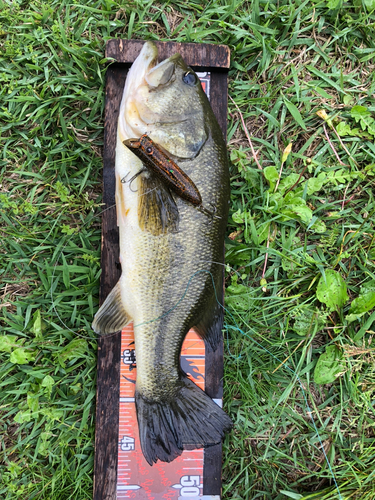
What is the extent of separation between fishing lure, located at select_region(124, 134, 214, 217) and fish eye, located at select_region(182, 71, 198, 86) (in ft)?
1.57

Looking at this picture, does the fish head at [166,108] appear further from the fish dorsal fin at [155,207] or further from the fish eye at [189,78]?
the fish dorsal fin at [155,207]

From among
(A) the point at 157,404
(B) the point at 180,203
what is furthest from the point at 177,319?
(B) the point at 180,203

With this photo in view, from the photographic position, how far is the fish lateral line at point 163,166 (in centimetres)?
198

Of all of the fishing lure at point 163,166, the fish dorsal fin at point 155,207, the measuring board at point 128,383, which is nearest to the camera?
the fishing lure at point 163,166

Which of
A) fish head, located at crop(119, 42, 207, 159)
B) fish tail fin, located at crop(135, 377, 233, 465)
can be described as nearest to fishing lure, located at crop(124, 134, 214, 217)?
fish head, located at crop(119, 42, 207, 159)

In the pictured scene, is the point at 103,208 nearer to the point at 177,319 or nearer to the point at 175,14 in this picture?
the point at 177,319

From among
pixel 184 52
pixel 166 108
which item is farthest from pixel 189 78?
pixel 184 52

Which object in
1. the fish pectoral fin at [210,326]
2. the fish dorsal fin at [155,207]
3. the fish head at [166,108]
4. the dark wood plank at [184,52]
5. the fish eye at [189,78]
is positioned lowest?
the fish pectoral fin at [210,326]

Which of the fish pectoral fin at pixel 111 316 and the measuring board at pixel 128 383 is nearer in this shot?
the fish pectoral fin at pixel 111 316

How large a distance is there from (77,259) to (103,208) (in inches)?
16.7

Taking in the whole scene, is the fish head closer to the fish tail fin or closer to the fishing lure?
the fishing lure

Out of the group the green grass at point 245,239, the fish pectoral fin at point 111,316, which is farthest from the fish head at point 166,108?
the fish pectoral fin at point 111,316

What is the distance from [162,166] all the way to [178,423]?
5.33 feet

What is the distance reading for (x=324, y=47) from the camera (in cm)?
273
